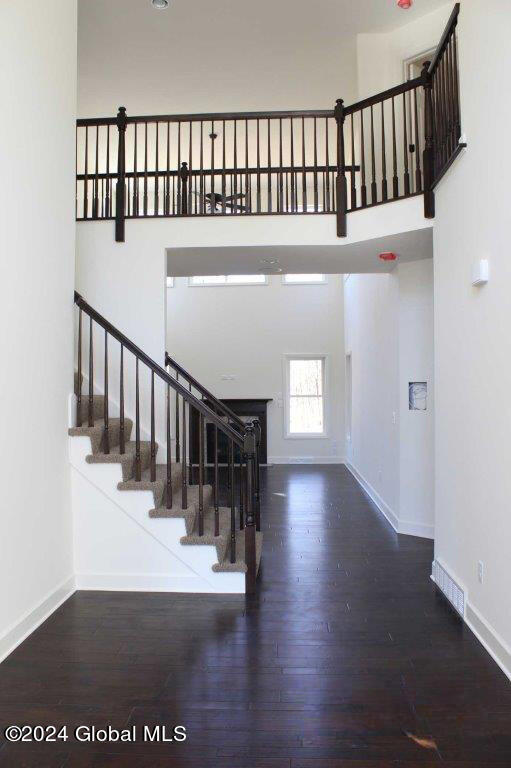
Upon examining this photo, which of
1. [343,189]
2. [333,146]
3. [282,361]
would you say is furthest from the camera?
[282,361]

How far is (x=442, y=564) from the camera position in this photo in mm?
3758

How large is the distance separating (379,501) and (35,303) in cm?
474

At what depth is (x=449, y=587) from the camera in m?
3.55

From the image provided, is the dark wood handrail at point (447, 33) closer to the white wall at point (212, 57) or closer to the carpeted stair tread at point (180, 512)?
the white wall at point (212, 57)

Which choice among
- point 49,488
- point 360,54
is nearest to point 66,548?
point 49,488

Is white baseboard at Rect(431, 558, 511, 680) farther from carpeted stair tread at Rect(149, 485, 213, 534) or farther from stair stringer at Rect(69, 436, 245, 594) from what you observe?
carpeted stair tread at Rect(149, 485, 213, 534)

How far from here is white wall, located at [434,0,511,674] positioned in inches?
106

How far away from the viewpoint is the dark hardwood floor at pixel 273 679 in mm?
2045

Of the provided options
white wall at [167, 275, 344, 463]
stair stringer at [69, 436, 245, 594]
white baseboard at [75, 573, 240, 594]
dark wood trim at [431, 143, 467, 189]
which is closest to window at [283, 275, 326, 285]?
white wall at [167, 275, 344, 463]

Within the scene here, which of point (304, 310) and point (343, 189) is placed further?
point (304, 310)

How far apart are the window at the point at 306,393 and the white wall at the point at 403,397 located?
3.71m

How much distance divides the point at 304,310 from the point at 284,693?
8610 mm

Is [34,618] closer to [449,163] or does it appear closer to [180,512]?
[180,512]

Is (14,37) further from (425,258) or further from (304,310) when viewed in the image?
(304,310)
